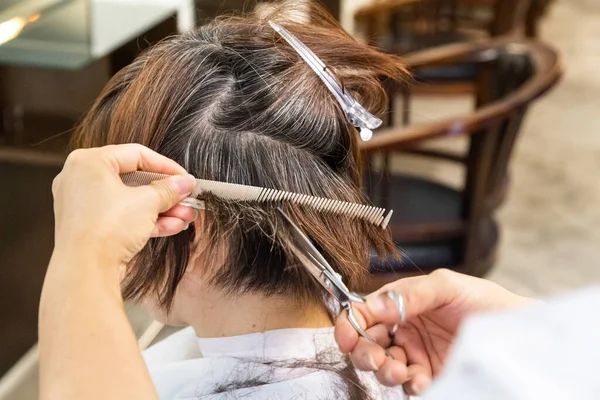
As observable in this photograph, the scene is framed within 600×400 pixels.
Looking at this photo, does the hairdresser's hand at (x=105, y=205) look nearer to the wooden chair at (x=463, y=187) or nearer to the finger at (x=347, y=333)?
the finger at (x=347, y=333)

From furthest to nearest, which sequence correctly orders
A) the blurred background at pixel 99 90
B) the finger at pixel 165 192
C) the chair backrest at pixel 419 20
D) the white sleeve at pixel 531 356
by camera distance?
1. the chair backrest at pixel 419 20
2. the blurred background at pixel 99 90
3. the finger at pixel 165 192
4. the white sleeve at pixel 531 356

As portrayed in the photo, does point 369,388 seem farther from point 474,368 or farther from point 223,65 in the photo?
point 474,368

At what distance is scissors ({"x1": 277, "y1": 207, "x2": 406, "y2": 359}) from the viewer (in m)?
0.68

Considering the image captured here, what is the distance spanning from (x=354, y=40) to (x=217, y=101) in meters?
0.21

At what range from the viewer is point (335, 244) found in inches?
30.6

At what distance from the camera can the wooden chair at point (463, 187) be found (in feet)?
4.77

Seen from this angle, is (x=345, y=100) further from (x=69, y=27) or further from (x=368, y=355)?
(x=69, y=27)

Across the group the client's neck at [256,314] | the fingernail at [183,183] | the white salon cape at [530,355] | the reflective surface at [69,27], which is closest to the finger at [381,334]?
the client's neck at [256,314]

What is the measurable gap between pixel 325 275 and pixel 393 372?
0.14m

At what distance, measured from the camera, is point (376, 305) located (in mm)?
666

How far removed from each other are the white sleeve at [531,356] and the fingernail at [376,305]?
353 millimetres

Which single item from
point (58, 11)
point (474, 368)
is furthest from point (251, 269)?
point (58, 11)

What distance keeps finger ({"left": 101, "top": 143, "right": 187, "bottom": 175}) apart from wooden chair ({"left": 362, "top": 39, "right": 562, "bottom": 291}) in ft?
2.19

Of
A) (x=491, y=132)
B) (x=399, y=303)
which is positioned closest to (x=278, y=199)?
(x=399, y=303)
